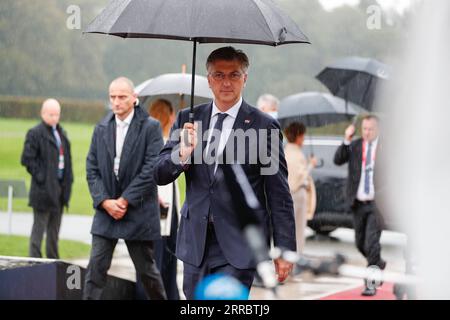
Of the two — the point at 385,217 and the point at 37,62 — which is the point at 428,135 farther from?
the point at 37,62

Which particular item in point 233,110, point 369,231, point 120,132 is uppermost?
point 233,110

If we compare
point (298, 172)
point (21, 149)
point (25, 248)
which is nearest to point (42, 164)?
point (25, 248)

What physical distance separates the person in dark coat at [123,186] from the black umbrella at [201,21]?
2135mm

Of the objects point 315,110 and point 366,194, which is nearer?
point 366,194

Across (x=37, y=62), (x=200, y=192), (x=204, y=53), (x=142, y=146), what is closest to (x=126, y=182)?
(x=142, y=146)

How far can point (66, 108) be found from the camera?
2095 centimetres

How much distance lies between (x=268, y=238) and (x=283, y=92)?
1543 centimetres

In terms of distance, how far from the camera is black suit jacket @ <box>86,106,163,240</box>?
24.0ft

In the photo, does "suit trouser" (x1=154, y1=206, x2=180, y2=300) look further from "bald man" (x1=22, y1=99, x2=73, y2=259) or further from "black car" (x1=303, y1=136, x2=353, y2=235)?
"black car" (x1=303, y1=136, x2=353, y2=235)

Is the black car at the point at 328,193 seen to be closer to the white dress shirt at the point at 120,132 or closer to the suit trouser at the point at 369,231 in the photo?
the suit trouser at the point at 369,231

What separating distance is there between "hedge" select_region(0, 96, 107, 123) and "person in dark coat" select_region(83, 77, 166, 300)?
1245 centimetres

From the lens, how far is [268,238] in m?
5.25

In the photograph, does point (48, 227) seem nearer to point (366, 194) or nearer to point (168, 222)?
point (168, 222)

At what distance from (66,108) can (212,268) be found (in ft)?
53.0
